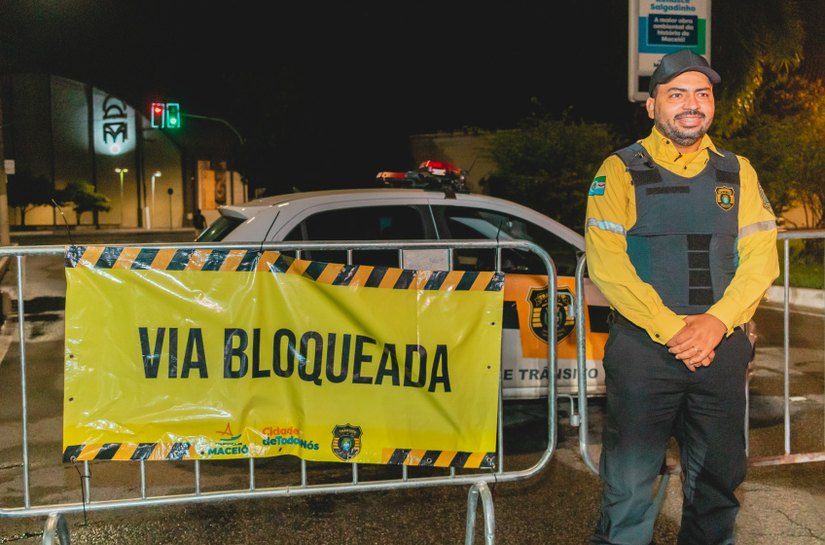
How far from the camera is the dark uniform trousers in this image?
3.31 metres

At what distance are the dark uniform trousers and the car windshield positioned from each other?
3143mm

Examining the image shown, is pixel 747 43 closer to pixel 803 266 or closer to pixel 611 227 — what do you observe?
pixel 803 266

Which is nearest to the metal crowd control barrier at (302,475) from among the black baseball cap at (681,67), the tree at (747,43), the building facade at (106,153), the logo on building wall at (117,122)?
the black baseball cap at (681,67)

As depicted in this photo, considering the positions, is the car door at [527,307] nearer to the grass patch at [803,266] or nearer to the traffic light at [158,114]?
the grass patch at [803,266]

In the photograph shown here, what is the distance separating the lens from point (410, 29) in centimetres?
3738

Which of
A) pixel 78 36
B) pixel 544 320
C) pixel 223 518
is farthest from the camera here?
pixel 78 36

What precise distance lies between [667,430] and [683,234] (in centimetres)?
76

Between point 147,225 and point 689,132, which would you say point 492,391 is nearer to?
point 689,132

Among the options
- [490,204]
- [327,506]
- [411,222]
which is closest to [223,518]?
[327,506]

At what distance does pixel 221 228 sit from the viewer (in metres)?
6.06

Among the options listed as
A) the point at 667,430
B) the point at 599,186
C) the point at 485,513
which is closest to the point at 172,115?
the point at 485,513

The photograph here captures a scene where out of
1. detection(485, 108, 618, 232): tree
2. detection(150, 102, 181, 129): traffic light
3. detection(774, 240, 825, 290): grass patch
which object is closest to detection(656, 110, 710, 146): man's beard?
detection(774, 240, 825, 290): grass patch

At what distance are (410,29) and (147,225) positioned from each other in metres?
26.4

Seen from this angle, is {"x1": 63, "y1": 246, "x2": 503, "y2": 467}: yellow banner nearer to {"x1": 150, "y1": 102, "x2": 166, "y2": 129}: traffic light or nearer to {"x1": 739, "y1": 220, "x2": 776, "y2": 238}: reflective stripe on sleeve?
{"x1": 739, "y1": 220, "x2": 776, "y2": 238}: reflective stripe on sleeve
